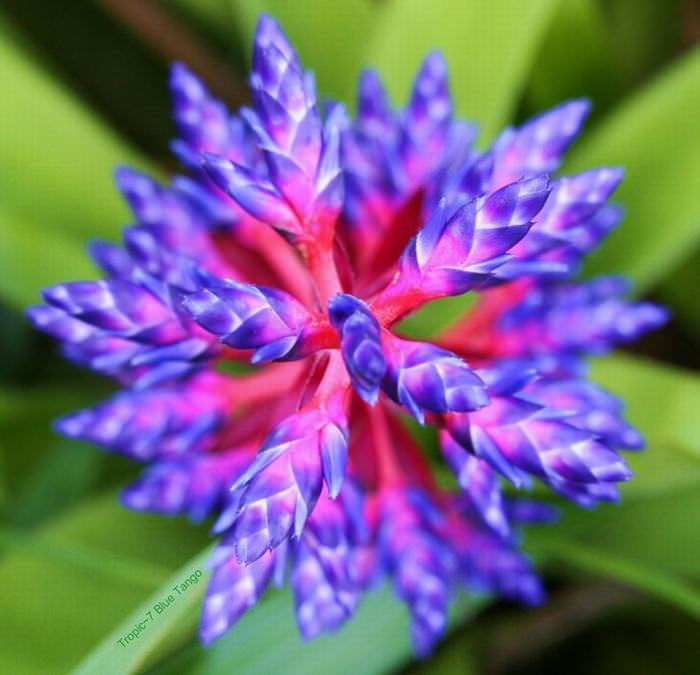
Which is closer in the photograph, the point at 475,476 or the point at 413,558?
the point at 475,476

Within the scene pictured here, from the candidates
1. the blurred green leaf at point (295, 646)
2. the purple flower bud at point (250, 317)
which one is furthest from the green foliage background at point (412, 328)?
the purple flower bud at point (250, 317)

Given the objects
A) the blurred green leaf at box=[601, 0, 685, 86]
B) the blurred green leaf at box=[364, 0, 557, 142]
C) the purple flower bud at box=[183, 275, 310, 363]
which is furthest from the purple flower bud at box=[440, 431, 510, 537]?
the blurred green leaf at box=[601, 0, 685, 86]

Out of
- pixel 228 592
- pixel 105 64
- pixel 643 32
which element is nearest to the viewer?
pixel 228 592

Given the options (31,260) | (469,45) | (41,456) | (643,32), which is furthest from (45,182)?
(643,32)

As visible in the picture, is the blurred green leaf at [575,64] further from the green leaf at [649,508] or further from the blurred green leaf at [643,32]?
the green leaf at [649,508]

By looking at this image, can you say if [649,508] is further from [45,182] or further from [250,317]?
[45,182]

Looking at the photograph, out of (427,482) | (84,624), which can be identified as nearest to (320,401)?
(427,482)
